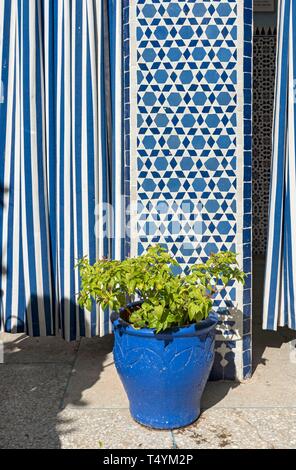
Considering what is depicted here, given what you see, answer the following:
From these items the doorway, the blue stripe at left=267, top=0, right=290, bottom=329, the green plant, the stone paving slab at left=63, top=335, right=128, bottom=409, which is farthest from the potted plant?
the doorway

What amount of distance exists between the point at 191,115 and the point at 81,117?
0.67 metres

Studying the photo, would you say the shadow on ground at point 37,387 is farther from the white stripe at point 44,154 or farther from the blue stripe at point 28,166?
the white stripe at point 44,154

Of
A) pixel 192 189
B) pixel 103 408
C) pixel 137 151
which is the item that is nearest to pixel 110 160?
pixel 137 151

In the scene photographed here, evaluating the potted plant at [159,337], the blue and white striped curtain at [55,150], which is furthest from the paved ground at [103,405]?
the blue and white striped curtain at [55,150]

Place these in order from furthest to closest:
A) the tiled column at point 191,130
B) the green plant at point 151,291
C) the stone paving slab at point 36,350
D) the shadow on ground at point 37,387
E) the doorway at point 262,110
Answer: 1. the doorway at point 262,110
2. the stone paving slab at point 36,350
3. the tiled column at point 191,130
4. the shadow on ground at point 37,387
5. the green plant at point 151,291

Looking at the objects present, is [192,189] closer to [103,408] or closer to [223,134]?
[223,134]

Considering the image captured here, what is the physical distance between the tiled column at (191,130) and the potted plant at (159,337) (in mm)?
496

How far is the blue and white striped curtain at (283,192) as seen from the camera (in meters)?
3.44

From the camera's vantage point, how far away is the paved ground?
9.16ft

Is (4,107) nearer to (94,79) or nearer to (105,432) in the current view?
(94,79)

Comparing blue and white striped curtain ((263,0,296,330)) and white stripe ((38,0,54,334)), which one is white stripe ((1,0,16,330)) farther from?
blue and white striped curtain ((263,0,296,330))

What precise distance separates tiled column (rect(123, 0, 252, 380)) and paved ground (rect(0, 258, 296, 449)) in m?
0.45

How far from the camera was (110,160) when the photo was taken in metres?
3.63
